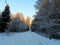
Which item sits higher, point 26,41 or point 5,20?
point 5,20

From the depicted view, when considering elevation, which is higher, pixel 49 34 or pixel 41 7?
pixel 41 7

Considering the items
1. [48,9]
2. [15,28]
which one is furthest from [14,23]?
[48,9]

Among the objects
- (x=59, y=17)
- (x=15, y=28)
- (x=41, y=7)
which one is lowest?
(x=15, y=28)

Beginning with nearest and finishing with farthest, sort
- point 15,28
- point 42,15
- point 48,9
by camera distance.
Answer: point 48,9
point 42,15
point 15,28

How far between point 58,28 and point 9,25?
62.9ft

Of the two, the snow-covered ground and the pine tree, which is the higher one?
the pine tree

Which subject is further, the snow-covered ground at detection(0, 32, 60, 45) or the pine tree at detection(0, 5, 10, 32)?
the pine tree at detection(0, 5, 10, 32)

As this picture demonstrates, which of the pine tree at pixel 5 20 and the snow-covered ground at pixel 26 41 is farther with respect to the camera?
the pine tree at pixel 5 20

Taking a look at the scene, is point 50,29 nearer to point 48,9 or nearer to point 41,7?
point 48,9

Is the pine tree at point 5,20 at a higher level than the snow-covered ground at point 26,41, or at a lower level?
higher

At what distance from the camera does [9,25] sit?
121ft

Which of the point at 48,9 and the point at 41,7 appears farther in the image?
the point at 41,7

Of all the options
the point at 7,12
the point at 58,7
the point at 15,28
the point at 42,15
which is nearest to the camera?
the point at 58,7

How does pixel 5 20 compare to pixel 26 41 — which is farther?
pixel 5 20
